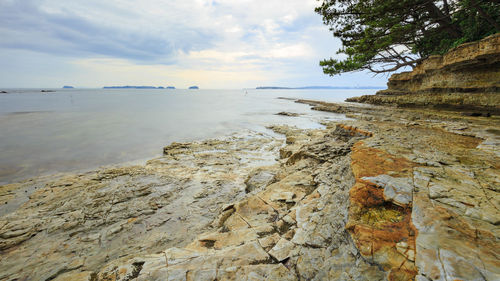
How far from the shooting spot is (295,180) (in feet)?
14.2

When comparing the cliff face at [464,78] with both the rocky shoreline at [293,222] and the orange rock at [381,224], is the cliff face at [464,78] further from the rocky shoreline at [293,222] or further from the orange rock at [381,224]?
the orange rock at [381,224]

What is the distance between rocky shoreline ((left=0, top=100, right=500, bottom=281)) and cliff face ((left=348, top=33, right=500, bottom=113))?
893 cm

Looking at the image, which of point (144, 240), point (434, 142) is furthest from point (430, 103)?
point (144, 240)

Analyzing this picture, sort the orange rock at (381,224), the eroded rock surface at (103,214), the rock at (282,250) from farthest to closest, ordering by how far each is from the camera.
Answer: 1. the eroded rock surface at (103,214)
2. the rock at (282,250)
3. the orange rock at (381,224)

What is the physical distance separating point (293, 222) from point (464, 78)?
58.9ft

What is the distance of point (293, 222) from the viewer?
279 cm

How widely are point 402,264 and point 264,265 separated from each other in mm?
1278

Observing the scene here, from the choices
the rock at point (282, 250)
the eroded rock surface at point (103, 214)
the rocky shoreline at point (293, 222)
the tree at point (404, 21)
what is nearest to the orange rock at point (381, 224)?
the rocky shoreline at point (293, 222)

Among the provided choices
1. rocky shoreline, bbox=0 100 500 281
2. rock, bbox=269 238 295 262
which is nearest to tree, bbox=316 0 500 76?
rocky shoreline, bbox=0 100 500 281

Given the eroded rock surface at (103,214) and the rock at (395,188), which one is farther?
the eroded rock surface at (103,214)

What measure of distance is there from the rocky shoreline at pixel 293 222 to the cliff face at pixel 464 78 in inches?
352

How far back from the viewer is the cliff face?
1087 cm

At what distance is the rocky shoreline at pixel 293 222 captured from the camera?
1744mm

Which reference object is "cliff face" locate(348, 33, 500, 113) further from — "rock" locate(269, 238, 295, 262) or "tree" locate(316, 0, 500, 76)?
"rock" locate(269, 238, 295, 262)
